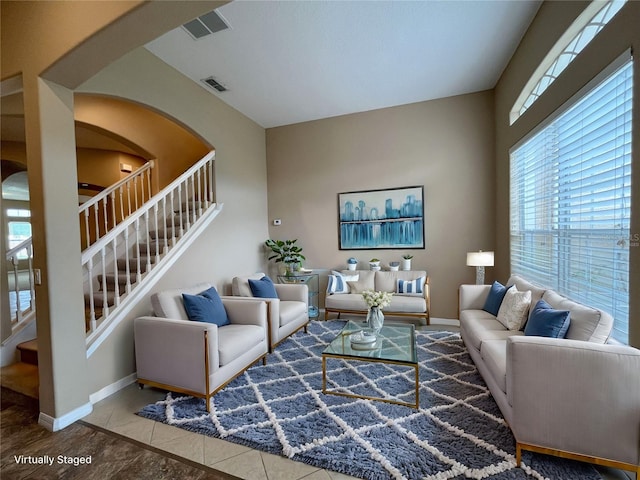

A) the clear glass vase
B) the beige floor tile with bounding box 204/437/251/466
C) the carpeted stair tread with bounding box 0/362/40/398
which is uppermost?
the clear glass vase

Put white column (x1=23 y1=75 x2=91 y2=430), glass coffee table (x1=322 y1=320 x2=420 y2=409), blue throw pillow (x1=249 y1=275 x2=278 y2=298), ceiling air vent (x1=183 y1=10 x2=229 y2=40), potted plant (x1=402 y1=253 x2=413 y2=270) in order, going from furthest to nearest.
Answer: potted plant (x1=402 y1=253 x2=413 y2=270), blue throw pillow (x1=249 y1=275 x2=278 y2=298), ceiling air vent (x1=183 y1=10 x2=229 y2=40), glass coffee table (x1=322 y1=320 x2=420 y2=409), white column (x1=23 y1=75 x2=91 y2=430)

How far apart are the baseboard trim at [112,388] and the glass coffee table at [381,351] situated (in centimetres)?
189

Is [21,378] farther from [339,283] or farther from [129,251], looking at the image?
[339,283]

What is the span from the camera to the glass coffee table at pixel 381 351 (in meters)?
2.29

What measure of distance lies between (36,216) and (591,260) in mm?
4141

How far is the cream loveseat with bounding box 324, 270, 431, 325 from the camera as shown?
161 inches

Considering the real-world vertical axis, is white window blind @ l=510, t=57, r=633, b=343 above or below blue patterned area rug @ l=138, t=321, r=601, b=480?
above

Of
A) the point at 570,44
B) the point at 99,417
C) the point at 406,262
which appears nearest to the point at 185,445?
the point at 99,417

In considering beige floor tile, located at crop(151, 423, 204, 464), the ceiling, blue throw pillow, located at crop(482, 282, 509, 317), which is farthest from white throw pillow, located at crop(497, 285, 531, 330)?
beige floor tile, located at crop(151, 423, 204, 464)

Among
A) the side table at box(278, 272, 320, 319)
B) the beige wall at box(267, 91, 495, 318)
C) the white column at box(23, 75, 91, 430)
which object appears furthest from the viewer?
the side table at box(278, 272, 320, 319)

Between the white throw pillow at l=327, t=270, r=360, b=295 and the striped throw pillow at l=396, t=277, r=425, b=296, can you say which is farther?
the white throw pillow at l=327, t=270, r=360, b=295

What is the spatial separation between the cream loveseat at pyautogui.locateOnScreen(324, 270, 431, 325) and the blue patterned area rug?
1.00 metres

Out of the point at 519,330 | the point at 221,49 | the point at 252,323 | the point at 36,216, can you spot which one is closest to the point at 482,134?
the point at 519,330

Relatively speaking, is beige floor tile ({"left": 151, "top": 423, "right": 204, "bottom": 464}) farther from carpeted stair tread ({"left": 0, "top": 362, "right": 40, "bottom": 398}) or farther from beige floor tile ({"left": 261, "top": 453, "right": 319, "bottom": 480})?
carpeted stair tread ({"left": 0, "top": 362, "right": 40, "bottom": 398})
